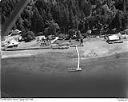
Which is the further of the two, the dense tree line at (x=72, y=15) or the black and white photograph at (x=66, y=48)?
the dense tree line at (x=72, y=15)

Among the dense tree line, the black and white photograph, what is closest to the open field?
the black and white photograph

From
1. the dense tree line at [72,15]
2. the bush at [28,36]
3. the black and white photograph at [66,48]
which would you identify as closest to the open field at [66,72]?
the black and white photograph at [66,48]

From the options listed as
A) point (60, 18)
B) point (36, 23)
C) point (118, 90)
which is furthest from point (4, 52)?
point (118, 90)

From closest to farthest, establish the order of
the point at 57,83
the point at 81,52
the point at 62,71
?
1. the point at 57,83
2. the point at 62,71
3. the point at 81,52

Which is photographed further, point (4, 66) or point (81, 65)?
point (4, 66)

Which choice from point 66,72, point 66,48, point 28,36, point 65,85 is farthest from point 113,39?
point 28,36

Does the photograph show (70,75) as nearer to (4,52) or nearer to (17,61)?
(17,61)

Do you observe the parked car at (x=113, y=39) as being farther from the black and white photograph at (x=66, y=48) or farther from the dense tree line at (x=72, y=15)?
the dense tree line at (x=72, y=15)

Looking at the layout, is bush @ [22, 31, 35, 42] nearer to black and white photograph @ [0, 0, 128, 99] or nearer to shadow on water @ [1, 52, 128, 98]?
black and white photograph @ [0, 0, 128, 99]

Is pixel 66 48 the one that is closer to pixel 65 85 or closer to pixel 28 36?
pixel 28 36
